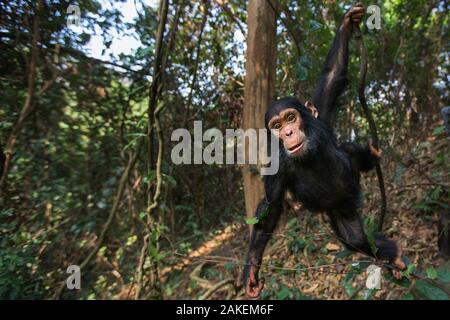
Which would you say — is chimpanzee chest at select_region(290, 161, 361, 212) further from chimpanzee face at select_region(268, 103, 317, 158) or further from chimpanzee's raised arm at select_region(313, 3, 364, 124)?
chimpanzee's raised arm at select_region(313, 3, 364, 124)

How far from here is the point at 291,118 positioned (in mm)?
3152

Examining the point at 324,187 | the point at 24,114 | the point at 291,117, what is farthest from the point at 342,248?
the point at 24,114

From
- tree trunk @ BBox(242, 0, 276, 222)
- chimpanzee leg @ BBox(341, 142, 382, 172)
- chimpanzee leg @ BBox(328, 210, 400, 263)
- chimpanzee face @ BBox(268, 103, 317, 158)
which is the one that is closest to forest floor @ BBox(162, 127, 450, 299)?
chimpanzee leg @ BBox(328, 210, 400, 263)

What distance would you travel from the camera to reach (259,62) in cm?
449

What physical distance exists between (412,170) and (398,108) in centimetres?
92

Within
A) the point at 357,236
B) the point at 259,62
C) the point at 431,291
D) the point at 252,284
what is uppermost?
the point at 259,62

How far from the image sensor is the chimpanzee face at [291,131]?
122 inches

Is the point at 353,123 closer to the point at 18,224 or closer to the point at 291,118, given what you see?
the point at 291,118

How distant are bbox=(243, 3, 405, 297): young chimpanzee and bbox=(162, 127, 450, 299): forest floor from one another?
92 cm

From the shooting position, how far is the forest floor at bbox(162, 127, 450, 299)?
4.65 meters

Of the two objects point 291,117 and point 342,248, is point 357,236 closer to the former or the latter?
point 291,117

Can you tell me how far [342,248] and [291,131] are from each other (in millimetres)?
2613

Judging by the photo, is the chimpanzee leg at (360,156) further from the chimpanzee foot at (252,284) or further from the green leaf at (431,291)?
the chimpanzee foot at (252,284)
